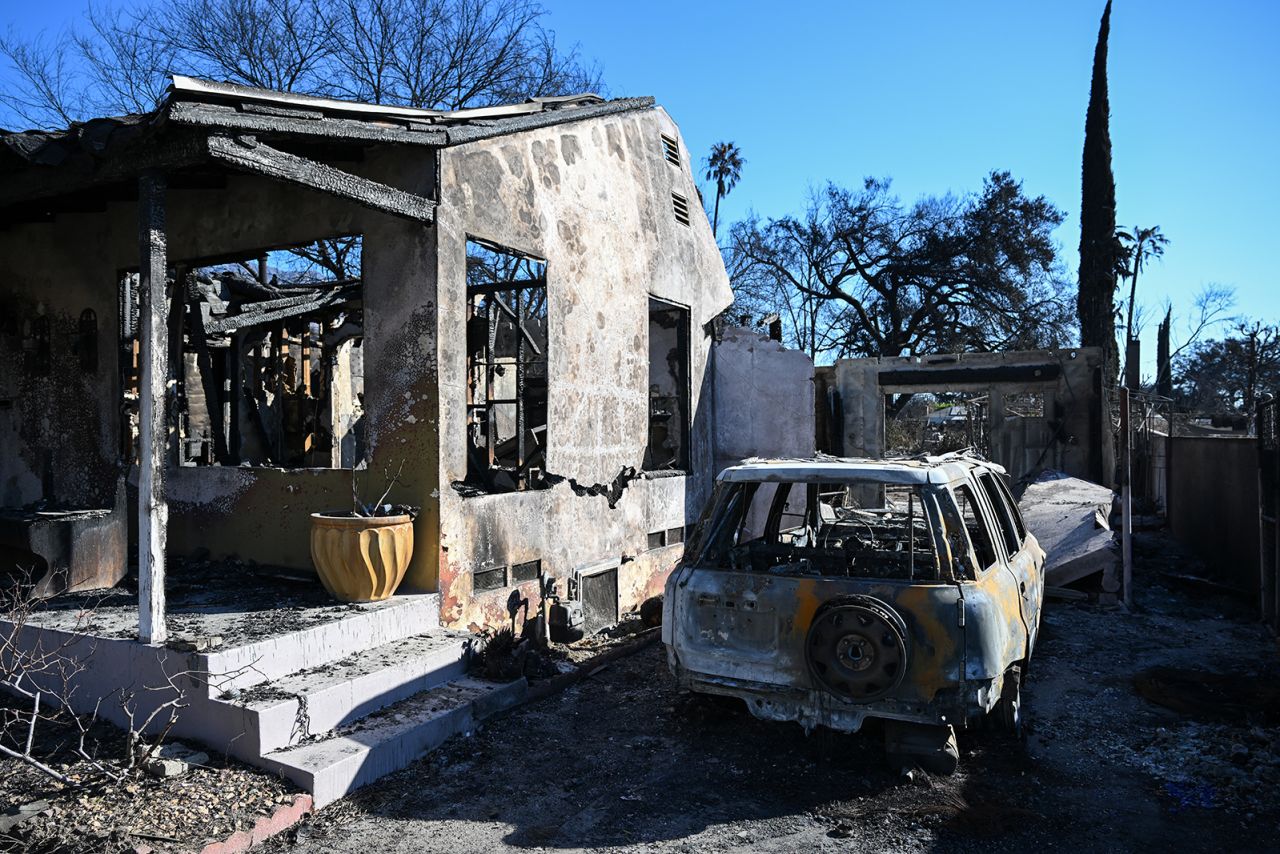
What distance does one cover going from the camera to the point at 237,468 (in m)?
7.00

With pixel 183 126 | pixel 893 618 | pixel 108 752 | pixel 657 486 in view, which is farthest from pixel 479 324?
pixel 893 618

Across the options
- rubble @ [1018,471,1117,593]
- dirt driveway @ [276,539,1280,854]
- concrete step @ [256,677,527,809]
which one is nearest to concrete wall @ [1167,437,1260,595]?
rubble @ [1018,471,1117,593]

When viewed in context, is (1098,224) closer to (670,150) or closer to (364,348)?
(670,150)

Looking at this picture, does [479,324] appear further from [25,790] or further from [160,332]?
[25,790]

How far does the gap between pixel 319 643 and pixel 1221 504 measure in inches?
407

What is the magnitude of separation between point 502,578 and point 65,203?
498 cm

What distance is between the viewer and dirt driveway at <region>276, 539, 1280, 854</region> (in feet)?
12.8

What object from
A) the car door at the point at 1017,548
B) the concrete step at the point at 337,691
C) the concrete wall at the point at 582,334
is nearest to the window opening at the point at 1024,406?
the concrete wall at the point at 582,334

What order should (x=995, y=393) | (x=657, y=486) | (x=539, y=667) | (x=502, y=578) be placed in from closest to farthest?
(x=539, y=667) → (x=502, y=578) → (x=657, y=486) → (x=995, y=393)

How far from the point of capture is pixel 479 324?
870 centimetres

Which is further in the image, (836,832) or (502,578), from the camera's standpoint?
(502,578)

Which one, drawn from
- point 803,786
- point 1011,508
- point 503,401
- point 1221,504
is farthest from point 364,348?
point 1221,504

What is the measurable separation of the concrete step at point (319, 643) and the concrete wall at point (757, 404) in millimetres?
5525

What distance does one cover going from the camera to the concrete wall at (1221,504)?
895 cm
